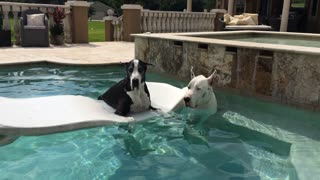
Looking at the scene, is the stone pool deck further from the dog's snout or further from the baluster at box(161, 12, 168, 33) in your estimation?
the dog's snout

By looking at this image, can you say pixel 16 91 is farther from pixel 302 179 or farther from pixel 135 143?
pixel 302 179

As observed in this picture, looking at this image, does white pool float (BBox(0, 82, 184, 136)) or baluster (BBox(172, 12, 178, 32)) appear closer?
white pool float (BBox(0, 82, 184, 136))

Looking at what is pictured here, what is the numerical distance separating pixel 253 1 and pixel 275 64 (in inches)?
800

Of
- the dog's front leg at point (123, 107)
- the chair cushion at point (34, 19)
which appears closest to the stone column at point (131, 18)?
the chair cushion at point (34, 19)

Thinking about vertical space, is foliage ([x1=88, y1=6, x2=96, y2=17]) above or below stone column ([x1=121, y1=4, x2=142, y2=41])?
above

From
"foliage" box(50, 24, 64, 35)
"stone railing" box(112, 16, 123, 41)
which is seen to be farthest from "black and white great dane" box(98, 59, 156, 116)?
"stone railing" box(112, 16, 123, 41)

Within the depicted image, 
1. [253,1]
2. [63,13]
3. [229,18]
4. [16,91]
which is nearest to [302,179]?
[16,91]

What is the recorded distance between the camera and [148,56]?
345 inches

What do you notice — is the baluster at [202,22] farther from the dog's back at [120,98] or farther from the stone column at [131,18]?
the dog's back at [120,98]

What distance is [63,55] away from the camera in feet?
34.8

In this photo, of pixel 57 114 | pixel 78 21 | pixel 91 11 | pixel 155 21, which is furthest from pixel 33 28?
pixel 91 11

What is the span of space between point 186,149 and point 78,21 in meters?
10.9

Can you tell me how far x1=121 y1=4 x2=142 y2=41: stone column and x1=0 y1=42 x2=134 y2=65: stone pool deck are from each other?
284 cm

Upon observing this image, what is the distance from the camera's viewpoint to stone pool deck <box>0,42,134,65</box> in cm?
942
